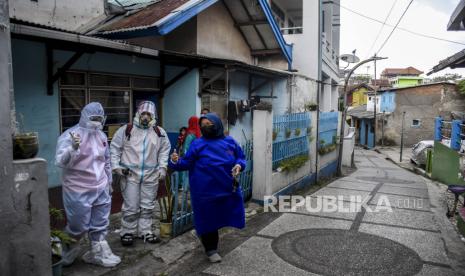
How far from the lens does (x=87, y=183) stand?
4.10m

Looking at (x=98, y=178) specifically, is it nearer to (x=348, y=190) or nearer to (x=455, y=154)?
(x=348, y=190)

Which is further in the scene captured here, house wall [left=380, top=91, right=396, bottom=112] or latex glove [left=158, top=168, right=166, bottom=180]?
house wall [left=380, top=91, right=396, bottom=112]

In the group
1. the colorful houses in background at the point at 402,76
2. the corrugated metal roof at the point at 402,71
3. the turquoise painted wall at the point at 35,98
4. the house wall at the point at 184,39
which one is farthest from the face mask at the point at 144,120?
the corrugated metal roof at the point at 402,71

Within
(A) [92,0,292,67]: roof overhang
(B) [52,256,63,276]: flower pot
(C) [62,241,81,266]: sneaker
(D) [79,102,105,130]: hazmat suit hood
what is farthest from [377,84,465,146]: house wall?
(B) [52,256,63,276]: flower pot

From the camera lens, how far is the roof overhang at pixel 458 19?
654 cm

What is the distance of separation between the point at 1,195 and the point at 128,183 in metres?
1.81

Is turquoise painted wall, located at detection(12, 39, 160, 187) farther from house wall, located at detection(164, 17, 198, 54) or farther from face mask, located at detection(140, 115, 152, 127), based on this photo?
house wall, located at detection(164, 17, 198, 54)

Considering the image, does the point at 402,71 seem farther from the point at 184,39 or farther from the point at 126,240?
the point at 126,240

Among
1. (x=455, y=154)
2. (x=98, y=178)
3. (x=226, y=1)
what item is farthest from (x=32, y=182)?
(x=455, y=154)

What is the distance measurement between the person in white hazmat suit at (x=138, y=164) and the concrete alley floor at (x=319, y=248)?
0.41 meters

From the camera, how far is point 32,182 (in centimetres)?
327

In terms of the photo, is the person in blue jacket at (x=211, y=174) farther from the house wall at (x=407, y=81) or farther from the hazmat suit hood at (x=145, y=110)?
the house wall at (x=407, y=81)

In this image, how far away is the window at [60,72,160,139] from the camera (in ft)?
23.5

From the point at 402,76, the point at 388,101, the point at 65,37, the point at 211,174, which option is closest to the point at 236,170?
the point at 211,174
